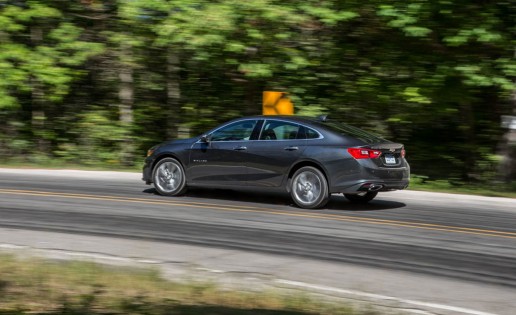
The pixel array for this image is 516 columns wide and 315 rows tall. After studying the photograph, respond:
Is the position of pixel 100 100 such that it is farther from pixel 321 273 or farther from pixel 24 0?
pixel 321 273

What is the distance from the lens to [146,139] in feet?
88.1

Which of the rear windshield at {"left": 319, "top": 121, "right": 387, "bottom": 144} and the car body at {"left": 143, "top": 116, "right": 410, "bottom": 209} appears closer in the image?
the car body at {"left": 143, "top": 116, "right": 410, "bottom": 209}

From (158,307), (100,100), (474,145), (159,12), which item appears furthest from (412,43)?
(158,307)

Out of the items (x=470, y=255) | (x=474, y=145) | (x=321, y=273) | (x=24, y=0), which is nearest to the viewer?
(x=321, y=273)

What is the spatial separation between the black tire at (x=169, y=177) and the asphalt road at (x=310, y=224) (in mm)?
283

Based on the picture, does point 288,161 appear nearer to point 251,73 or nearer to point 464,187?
point 464,187

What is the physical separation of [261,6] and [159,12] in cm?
351

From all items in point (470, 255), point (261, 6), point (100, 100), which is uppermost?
point (261, 6)

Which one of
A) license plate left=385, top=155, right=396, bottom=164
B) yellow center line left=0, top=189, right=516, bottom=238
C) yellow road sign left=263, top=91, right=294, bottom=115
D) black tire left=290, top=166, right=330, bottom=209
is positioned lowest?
yellow center line left=0, top=189, right=516, bottom=238

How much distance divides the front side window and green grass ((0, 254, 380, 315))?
629 centimetres

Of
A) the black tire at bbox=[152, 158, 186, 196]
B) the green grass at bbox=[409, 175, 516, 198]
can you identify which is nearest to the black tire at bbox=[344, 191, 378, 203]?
the green grass at bbox=[409, 175, 516, 198]

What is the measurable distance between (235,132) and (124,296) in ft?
25.4

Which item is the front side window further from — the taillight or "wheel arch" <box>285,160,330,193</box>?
the taillight

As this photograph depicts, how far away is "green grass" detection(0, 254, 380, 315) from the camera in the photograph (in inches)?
245
